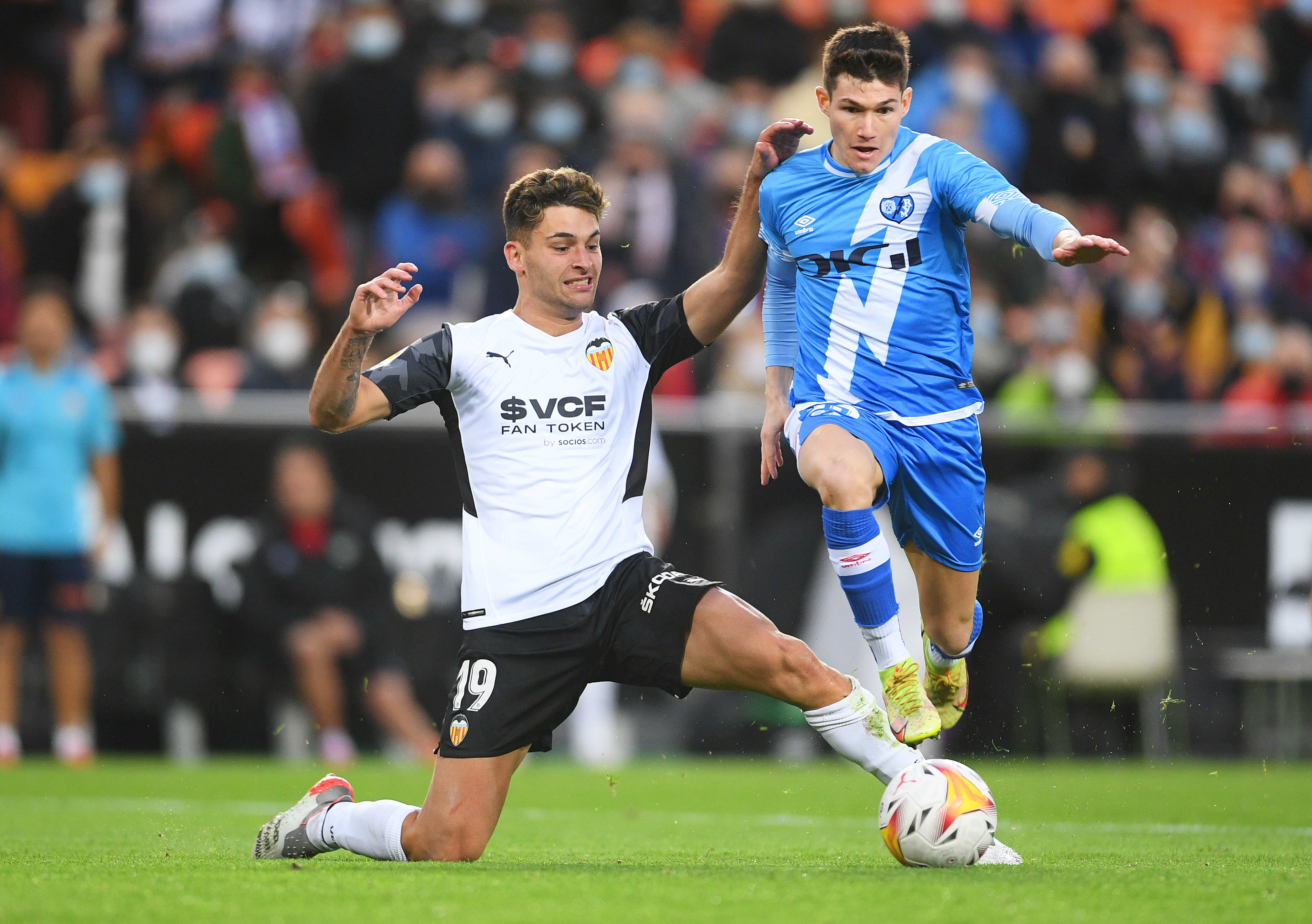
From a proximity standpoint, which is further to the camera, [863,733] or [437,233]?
[437,233]

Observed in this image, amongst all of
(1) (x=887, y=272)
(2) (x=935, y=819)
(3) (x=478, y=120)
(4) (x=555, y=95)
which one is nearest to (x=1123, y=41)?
(4) (x=555, y=95)

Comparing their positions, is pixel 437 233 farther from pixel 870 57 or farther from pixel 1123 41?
pixel 870 57

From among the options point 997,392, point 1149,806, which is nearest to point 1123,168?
point 997,392

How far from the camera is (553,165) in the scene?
1304 cm

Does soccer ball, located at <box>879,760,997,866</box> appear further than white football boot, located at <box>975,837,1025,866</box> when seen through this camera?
No

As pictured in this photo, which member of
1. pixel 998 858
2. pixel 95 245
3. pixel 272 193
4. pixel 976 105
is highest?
pixel 976 105

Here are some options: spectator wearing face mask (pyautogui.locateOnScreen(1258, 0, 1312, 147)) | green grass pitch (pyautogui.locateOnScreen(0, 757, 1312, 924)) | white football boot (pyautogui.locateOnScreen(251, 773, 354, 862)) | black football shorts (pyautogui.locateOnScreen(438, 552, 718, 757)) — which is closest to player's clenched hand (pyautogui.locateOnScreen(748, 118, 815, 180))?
black football shorts (pyautogui.locateOnScreen(438, 552, 718, 757))

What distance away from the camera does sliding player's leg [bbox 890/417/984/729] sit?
634 centimetres

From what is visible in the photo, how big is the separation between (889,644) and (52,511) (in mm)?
7030

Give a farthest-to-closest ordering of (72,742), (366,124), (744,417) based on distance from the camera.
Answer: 1. (366,124)
2. (744,417)
3. (72,742)

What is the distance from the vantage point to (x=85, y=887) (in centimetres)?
510

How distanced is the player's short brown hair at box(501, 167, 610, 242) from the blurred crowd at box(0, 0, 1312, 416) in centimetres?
581

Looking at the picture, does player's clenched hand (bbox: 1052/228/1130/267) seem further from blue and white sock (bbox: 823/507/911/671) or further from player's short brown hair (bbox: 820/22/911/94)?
blue and white sock (bbox: 823/507/911/671)

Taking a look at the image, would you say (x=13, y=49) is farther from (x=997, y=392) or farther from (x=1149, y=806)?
(x=1149, y=806)
